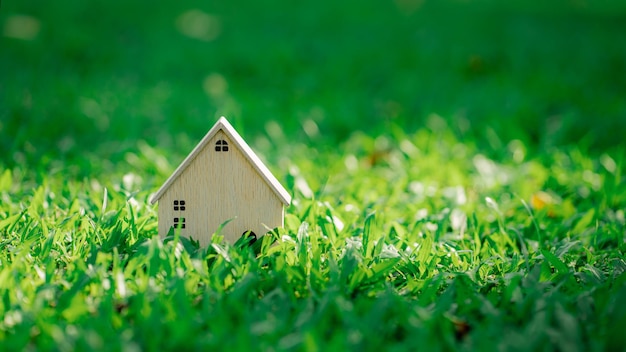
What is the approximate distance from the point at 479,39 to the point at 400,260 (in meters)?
4.82

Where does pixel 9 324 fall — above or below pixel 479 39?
below

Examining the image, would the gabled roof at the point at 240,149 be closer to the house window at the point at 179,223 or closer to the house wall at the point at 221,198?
the house wall at the point at 221,198

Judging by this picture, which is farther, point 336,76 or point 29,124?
point 336,76

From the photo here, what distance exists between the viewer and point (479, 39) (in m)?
6.76

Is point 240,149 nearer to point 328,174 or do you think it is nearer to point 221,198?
point 221,198

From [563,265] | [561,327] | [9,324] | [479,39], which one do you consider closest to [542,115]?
[479,39]

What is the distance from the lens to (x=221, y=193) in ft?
Answer: 8.07

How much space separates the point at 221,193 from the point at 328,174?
1421 millimetres

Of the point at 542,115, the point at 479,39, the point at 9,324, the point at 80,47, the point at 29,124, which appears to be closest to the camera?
the point at 9,324

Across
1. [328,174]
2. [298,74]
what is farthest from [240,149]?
[298,74]

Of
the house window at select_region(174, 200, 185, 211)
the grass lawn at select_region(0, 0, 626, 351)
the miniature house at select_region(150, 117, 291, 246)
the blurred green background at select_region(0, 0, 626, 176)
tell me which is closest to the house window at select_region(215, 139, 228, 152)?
the miniature house at select_region(150, 117, 291, 246)

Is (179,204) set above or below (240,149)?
below

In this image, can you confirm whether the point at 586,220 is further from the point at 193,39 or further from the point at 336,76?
the point at 193,39

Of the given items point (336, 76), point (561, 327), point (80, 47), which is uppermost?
point (80, 47)
